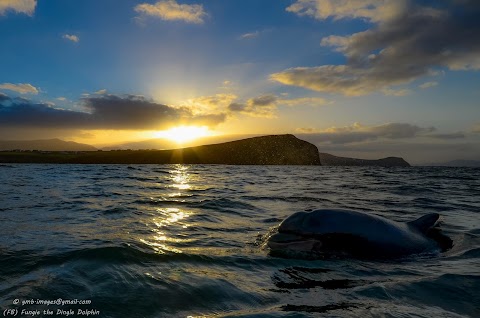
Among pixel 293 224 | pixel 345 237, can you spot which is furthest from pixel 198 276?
pixel 345 237

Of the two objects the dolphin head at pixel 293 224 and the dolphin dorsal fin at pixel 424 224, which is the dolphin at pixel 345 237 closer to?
the dolphin head at pixel 293 224

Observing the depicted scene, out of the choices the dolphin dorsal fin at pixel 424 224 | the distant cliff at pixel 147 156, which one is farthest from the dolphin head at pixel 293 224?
the distant cliff at pixel 147 156

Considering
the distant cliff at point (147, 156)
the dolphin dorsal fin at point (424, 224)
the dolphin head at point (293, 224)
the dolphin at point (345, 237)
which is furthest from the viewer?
the distant cliff at point (147, 156)

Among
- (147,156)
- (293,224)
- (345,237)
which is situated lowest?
(345,237)

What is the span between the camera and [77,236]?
311 inches

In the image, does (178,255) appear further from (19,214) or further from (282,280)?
(19,214)

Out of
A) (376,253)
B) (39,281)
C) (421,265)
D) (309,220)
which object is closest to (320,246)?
(309,220)

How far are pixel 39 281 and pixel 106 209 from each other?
8196mm

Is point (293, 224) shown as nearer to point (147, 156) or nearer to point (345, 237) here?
point (345, 237)

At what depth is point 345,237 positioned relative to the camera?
759 cm

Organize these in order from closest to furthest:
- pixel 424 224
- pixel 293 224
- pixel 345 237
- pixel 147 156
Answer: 1. pixel 345 237
2. pixel 293 224
3. pixel 424 224
4. pixel 147 156

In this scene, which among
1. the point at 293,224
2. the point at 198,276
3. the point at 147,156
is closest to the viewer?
the point at 198,276

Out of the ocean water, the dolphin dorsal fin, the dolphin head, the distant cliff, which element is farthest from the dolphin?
the distant cliff

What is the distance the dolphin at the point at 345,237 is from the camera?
7.44 meters
